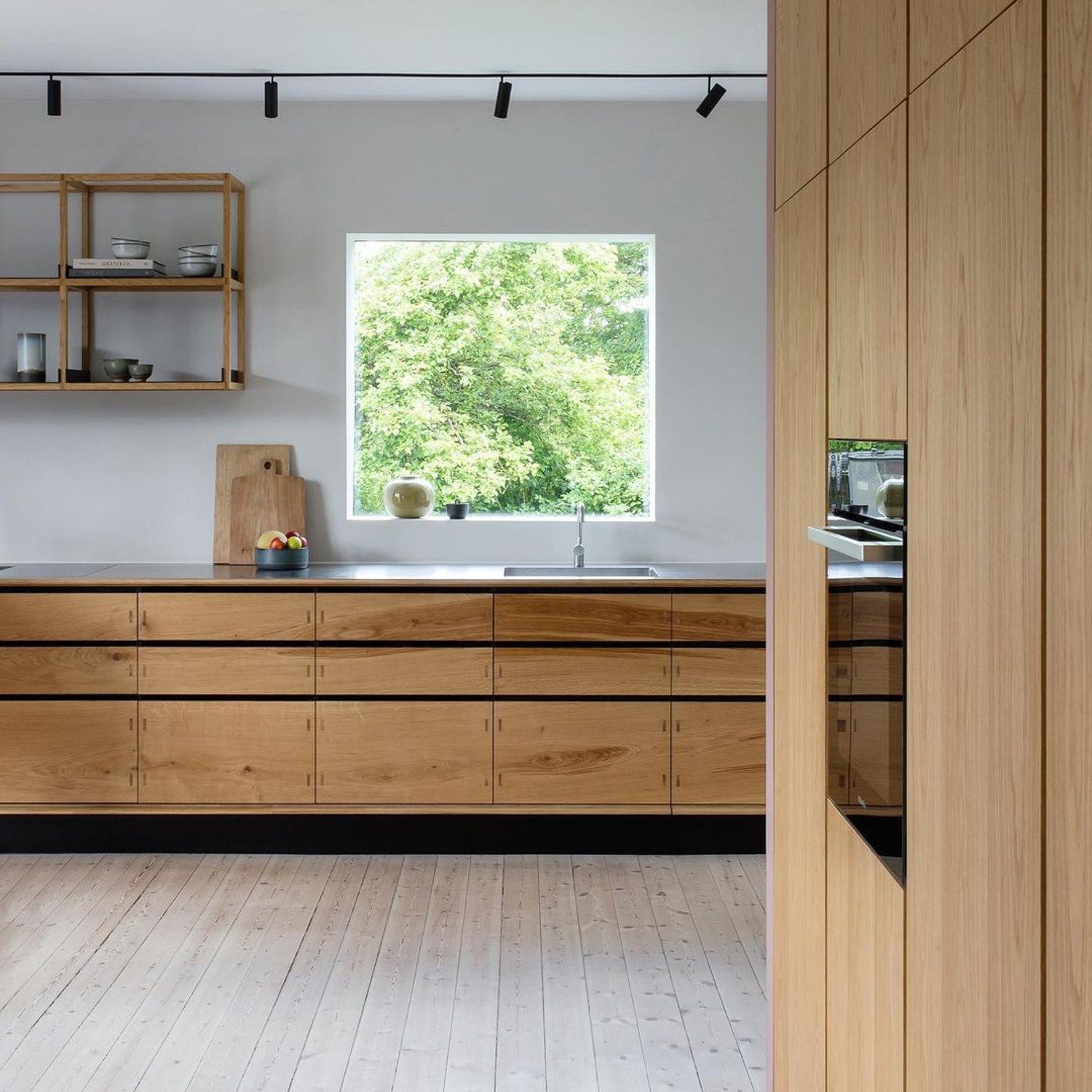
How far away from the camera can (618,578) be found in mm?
3969

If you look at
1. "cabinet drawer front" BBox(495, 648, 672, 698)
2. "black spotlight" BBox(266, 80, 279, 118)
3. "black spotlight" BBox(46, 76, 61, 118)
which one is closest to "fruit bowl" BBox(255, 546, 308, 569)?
"cabinet drawer front" BBox(495, 648, 672, 698)

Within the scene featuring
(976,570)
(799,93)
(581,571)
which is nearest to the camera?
(976,570)

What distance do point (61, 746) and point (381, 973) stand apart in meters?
1.51

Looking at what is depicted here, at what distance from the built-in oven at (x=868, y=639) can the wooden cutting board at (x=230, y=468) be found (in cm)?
304

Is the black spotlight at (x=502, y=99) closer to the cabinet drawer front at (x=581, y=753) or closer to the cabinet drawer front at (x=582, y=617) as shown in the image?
the cabinet drawer front at (x=582, y=617)

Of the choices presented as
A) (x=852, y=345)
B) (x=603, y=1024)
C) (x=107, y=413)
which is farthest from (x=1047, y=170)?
(x=107, y=413)

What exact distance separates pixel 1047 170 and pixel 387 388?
375cm

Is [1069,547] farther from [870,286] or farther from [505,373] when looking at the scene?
[505,373]

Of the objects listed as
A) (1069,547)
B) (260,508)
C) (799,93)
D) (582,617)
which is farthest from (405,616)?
(1069,547)

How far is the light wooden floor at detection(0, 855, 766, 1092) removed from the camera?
2648 millimetres

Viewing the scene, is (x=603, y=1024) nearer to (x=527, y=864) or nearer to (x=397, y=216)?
(x=527, y=864)

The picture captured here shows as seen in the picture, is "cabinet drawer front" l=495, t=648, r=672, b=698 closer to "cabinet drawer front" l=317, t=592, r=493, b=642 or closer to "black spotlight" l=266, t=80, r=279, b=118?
"cabinet drawer front" l=317, t=592, r=493, b=642

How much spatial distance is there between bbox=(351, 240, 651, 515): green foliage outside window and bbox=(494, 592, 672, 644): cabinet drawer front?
817mm

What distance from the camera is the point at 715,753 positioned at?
3996 millimetres
